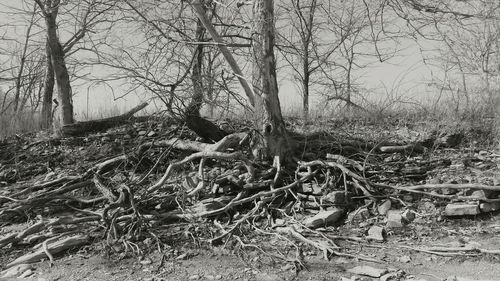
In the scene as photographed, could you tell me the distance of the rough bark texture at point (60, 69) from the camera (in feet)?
31.0

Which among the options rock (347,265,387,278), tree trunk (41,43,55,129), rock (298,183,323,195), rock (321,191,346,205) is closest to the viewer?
rock (347,265,387,278)

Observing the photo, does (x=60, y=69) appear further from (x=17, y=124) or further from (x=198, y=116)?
(x=198, y=116)

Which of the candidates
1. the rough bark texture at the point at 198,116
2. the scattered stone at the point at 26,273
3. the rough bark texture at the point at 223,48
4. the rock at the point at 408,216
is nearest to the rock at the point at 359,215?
the rock at the point at 408,216

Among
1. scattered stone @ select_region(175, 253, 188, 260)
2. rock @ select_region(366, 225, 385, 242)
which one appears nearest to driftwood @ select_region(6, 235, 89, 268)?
scattered stone @ select_region(175, 253, 188, 260)

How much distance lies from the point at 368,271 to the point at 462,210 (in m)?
1.52

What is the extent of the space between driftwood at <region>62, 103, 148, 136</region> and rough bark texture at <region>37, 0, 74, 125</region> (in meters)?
0.52

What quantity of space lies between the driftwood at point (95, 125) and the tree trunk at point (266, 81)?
149 inches

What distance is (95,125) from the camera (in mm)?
9422

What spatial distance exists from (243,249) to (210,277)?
1.99 feet

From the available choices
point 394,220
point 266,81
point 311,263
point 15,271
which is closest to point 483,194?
point 394,220

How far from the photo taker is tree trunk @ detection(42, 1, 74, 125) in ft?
31.0

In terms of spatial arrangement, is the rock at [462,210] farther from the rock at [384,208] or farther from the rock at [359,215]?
the rock at [359,215]

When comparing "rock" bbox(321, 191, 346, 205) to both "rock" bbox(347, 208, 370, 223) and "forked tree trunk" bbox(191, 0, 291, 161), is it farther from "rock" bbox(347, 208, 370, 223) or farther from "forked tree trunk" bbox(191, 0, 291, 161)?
"forked tree trunk" bbox(191, 0, 291, 161)

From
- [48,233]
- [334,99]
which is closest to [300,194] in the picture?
[48,233]
